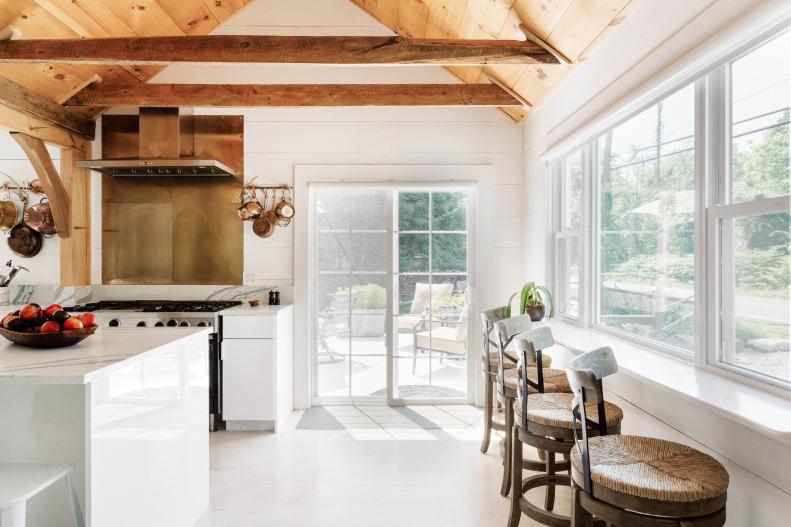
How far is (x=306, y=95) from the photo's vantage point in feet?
12.6

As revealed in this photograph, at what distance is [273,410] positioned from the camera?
3.75 meters

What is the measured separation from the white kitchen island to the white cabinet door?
5.08ft

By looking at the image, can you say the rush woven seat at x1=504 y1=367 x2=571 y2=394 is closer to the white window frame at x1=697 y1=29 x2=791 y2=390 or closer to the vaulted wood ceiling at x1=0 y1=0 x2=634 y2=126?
the white window frame at x1=697 y1=29 x2=791 y2=390

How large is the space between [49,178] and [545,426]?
160 inches

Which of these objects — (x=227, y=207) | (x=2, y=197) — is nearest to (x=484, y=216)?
(x=227, y=207)

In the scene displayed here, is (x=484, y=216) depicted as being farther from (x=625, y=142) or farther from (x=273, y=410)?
(x=273, y=410)

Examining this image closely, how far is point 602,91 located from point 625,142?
318mm

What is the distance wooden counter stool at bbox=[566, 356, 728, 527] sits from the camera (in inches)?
53.9

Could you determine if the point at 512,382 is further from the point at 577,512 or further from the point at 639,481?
the point at 639,481

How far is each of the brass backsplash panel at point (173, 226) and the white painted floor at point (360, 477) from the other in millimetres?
1479

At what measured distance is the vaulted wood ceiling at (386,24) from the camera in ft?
8.82

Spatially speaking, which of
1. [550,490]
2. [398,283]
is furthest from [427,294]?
[550,490]

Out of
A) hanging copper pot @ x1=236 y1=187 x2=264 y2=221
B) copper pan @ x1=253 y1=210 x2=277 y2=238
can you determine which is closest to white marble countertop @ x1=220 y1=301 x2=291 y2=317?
copper pan @ x1=253 y1=210 x2=277 y2=238

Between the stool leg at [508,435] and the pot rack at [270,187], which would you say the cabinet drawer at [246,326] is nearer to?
the pot rack at [270,187]
